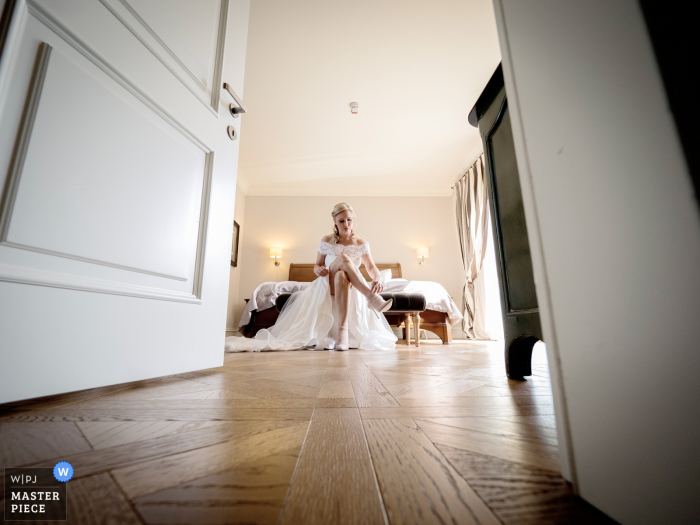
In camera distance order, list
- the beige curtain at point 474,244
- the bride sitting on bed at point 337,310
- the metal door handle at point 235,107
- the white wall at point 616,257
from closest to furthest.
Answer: the white wall at point 616,257, the metal door handle at point 235,107, the bride sitting on bed at point 337,310, the beige curtain at point 474,244

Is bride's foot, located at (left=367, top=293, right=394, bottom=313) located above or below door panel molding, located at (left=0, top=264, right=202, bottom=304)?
above

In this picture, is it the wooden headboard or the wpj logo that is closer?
the wpj logo

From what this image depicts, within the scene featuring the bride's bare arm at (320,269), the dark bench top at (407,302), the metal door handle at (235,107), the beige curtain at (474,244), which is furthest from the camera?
the beige curtain at (474,244)

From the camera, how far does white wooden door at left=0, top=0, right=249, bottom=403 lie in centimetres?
59

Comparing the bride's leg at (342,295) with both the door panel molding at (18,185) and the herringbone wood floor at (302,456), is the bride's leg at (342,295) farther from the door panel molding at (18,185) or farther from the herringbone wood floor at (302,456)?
the herringbone wood floor at (302,456)

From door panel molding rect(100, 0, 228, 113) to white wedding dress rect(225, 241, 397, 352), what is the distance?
1532 millimetres

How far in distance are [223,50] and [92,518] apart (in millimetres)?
1338

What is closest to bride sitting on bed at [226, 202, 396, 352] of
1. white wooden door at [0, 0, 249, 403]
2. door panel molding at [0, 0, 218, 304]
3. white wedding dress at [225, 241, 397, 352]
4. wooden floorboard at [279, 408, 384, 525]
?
white wedding dress at [225, 241, 397, 352]

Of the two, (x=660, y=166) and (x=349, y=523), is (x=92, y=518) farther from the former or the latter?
(x=660, y=166)

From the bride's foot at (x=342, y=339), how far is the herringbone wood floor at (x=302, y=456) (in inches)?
62.9

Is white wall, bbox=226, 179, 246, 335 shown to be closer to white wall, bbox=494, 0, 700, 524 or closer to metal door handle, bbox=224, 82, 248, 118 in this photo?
metal door handle, bbox=224, 82, 248, 118

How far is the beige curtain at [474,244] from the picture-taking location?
4246mm

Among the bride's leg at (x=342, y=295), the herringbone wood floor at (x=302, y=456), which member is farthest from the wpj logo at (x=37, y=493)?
the bride's leg at (x=342, y=295)

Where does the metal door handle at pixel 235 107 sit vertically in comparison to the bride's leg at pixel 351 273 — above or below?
above
